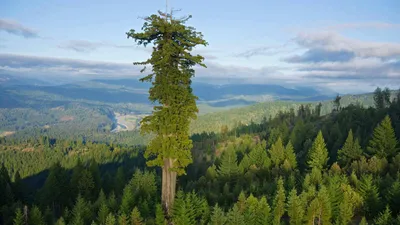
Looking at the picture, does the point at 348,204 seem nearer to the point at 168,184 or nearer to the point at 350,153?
the point at 168,184

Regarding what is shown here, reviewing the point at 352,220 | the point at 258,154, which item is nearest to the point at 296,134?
the point at 258,154

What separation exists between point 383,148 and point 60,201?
6715 cm

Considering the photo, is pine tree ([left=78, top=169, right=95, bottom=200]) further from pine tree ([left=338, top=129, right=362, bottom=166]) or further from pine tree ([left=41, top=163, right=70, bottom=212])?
pine tree ([left=338, top=129, right=362, bottom=166])

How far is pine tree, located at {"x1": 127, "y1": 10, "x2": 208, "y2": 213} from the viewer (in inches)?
1107

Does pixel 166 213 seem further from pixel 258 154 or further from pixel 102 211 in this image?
pixel 258 154

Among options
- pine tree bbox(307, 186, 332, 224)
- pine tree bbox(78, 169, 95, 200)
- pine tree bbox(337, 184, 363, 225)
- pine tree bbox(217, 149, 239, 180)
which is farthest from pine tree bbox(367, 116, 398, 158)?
pine tree bbox(78, 169, 95, 200)

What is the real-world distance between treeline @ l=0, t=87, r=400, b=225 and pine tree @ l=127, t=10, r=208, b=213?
16.5ft

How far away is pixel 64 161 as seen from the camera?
189500 mm

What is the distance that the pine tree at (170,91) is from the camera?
92.2 ft

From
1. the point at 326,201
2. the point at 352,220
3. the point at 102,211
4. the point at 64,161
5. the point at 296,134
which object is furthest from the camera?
the point at 64,161

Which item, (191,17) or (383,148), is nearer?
(191,17)

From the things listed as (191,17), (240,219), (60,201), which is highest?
(191,17)

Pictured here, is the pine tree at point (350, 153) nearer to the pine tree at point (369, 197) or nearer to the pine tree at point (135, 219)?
the pine tree at point (369, 197)

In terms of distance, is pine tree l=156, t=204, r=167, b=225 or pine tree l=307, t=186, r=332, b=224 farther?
pine tree l=307, t=186, r=332, b=224
